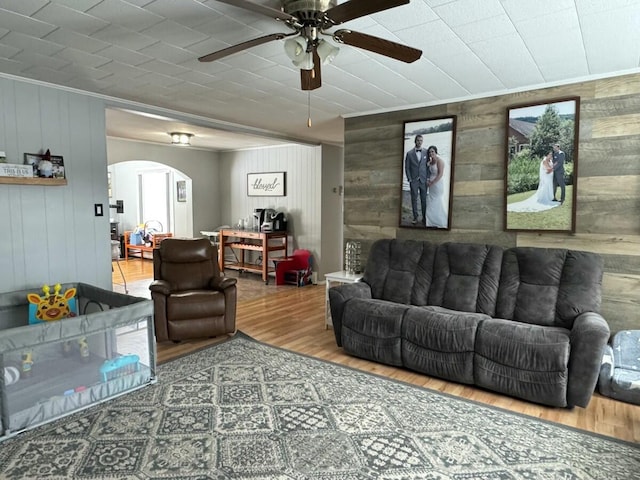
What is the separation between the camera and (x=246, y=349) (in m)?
3.74

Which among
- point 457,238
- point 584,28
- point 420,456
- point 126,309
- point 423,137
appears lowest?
point 420,456

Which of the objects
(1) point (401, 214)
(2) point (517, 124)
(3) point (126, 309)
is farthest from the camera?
(1) point (401, 214)

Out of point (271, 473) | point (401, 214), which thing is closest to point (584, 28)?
point (401, 214)

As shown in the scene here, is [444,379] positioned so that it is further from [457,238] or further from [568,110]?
[568,110]

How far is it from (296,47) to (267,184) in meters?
5.65

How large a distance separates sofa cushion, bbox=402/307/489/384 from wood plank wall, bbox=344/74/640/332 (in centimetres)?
100

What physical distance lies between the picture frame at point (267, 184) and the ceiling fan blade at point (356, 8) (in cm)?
555

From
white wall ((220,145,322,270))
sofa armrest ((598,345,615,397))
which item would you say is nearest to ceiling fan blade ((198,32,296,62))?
sofa armrest ((598,345,615,397))

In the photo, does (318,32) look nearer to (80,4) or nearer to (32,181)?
(80,4)

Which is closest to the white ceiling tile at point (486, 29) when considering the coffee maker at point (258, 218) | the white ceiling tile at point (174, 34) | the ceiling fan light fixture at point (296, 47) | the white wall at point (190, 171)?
the ceiling fan light fixture at point (296, 47)

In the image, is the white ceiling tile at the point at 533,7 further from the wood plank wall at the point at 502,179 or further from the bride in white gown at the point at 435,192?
the bride in white gown at the point at 435,192

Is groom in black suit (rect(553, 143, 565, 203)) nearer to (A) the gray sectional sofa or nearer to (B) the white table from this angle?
(A) the gray sectional sofa

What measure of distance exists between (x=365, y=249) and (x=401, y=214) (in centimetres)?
60

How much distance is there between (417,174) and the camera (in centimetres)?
411
